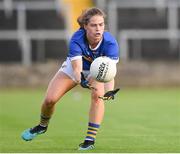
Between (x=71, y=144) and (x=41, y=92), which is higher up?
(x=71, y=144)

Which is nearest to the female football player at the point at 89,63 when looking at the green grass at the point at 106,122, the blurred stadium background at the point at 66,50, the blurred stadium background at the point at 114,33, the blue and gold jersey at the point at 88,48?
Result: the blue and gold jersey at the point at 88,48

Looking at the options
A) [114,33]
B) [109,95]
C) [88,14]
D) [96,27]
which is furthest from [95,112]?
[114,33]

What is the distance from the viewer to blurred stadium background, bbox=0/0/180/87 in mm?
28484

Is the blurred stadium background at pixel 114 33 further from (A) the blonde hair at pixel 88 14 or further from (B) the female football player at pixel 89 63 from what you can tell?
(A) the blonde hair at pixel 88 14

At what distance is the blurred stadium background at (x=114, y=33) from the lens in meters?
28.5

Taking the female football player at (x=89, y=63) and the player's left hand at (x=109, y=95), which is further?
the female football player at (x=89, y=63)

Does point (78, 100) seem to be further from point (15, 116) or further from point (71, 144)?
point (71, 144)

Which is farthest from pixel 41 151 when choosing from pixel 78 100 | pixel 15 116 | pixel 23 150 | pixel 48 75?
pixel 48 75

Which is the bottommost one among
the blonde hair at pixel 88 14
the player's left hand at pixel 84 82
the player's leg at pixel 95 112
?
the player's leg at pixel 95 112

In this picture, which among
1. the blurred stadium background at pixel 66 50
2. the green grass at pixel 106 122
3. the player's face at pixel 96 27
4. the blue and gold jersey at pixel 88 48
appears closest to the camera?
the player's face at pixel 96 27

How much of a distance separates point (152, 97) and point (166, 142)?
11965mm

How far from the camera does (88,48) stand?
11.1 meters

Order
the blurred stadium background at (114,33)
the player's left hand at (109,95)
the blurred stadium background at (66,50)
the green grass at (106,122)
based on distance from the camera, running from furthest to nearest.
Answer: the blurred stadium background at (114,33) → the blurred stadium background at (66,50) → the green grass at (106,122) → the player's left hand at (109,95)

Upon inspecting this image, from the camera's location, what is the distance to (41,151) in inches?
418
